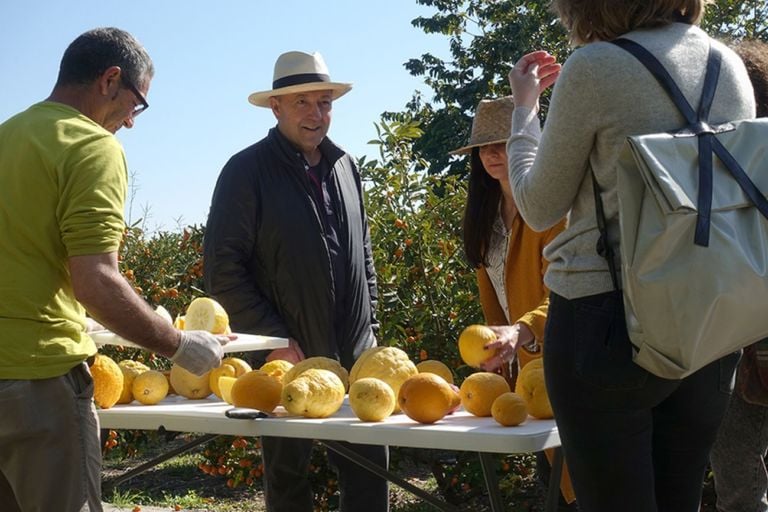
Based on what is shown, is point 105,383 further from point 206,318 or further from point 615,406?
point 615,406

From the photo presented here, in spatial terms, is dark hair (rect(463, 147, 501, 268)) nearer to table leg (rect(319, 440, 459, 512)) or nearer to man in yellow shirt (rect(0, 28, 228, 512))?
table leg (rect(319, 440, 459, 512))

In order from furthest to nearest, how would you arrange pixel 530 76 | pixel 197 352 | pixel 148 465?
pixel 148 465 → pixel 197 352 → pixel 530 76

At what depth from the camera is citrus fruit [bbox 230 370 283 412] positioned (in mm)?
3068

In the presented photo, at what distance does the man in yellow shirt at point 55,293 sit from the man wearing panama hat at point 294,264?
4.56 ft

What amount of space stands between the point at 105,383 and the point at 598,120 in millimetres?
1946

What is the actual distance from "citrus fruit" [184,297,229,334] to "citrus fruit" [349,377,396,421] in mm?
763

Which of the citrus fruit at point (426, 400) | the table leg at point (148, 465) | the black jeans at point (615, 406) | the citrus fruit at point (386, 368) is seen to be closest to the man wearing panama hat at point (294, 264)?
the table leg at point (148, 465)

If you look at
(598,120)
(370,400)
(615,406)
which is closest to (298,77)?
(370,400)

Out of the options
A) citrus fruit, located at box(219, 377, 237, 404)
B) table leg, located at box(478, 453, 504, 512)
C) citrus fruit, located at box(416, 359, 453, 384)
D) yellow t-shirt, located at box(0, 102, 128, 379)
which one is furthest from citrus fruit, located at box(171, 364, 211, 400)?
table leg, located at box(478, 453, 504, 512)

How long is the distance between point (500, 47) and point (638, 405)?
1710 cm

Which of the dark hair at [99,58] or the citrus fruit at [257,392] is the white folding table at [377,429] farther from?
the dark hair at [99,58]

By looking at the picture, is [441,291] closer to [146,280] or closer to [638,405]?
[146,280]

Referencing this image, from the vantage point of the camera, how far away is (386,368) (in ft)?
10.3

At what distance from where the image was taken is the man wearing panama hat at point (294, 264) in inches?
161
